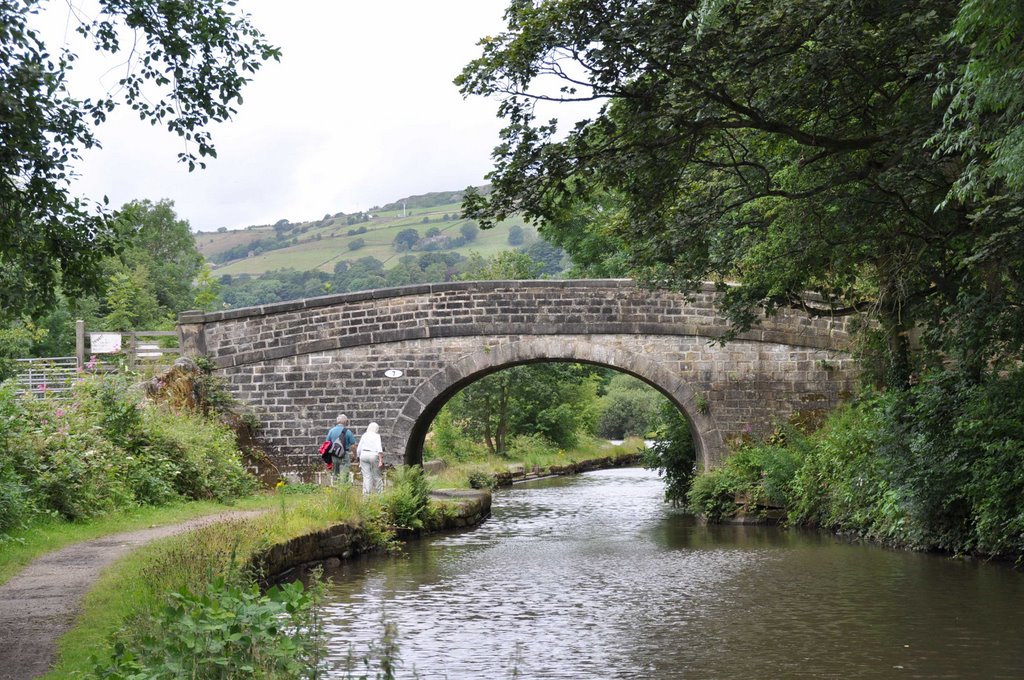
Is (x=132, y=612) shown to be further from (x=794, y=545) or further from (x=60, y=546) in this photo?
(x=794, y=545)

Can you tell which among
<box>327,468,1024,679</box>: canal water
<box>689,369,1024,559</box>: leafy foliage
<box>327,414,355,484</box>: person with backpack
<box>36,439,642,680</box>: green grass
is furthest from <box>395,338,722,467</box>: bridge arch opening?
<box>327,468,1024,679</box>: canal water

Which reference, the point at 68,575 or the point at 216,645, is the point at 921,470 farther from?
the point at 216,645

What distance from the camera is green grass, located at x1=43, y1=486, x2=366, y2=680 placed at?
19.1ft

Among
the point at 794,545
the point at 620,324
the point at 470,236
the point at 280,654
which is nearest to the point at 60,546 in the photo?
the point at 280,654

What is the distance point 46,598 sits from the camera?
22.9 ft

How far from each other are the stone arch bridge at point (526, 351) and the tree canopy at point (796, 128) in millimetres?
5967

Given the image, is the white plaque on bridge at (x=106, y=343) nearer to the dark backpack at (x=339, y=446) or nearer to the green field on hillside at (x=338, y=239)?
the dark backpack at (x=339, y=446)

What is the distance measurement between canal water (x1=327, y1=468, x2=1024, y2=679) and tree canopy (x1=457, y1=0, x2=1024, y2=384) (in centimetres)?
242

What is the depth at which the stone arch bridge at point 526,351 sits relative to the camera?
659 inches

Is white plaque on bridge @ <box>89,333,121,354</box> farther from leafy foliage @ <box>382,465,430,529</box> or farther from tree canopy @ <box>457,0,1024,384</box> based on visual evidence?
tree canopy @ <box>457,0,1024,384</box>

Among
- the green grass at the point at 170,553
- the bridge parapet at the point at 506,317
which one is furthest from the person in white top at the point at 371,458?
the bridge parapet at the point at 506,317

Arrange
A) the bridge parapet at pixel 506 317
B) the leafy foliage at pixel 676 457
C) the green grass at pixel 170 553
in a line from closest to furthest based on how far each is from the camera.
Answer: the green grass at pixel 170 553 < the bridge parapet at pixel 506 317 < the leafy foliage at pixel 676 457

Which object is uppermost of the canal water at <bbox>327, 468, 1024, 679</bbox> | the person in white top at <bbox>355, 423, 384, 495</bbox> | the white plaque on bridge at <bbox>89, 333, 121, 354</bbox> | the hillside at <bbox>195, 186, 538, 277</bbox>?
the hillside at <bbox>195, 186, 538, 277</bbox>

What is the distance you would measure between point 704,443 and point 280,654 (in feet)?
39.7
